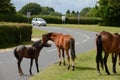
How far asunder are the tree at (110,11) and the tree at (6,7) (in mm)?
18576

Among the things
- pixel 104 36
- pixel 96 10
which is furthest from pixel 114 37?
pixel 96 10

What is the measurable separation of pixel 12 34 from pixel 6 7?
49744 mm

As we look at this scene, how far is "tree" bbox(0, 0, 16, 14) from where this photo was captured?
274ft

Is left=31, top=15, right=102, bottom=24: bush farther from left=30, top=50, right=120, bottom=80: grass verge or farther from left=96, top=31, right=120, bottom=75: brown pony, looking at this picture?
left=96, top=31, right=120, bottom=75: brown pony

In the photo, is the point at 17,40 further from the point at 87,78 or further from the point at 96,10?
the point at 96,10

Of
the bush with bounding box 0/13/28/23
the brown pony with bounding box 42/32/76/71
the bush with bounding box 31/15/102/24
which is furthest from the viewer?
the bush with bounding box 31/15/102/24

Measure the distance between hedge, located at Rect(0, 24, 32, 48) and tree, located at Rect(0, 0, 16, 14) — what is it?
44350 millimetres

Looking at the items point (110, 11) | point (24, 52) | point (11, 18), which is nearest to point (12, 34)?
point (24, 52)

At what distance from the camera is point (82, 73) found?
16828 mm

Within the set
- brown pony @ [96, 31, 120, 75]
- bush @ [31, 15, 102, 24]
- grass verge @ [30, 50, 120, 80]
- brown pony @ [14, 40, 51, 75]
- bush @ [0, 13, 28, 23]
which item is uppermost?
brown pony @ [96, 31, 120, 75]

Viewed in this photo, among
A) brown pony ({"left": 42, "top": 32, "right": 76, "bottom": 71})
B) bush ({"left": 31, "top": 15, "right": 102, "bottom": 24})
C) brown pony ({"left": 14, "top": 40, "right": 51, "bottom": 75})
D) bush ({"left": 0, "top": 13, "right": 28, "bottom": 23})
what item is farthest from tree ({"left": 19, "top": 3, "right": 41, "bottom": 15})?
brown pony ({"left": 14, "top": 40, "right": 51, "bottom": 75})

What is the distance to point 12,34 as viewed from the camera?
35.9 m

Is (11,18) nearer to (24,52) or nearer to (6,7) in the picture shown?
(6,7)

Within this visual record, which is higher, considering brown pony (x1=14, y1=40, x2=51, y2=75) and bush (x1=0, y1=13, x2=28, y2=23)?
brown pony (x1=14, y1=40, x2=51, y2=75)
